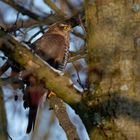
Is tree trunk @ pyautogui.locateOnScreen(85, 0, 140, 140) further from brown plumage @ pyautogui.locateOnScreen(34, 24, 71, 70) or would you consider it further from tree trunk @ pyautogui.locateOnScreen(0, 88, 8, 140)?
tree trunk @ pyautogui.locateOnScreen(0, 88, 8, 140)

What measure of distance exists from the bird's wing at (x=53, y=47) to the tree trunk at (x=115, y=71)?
123 cm

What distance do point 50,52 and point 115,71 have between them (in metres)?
1.73

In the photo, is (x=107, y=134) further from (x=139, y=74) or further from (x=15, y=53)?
(x=15, y=53)

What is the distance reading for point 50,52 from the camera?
358 centimetres

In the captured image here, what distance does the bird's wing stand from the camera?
3.31 metres

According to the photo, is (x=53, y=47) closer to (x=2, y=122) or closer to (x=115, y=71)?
(x=2, y=122)

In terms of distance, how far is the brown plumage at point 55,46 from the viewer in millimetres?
3322

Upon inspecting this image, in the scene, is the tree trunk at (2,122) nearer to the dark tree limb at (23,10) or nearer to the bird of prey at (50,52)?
the bird of prey at (50,52)

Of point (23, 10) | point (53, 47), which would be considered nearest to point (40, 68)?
point (23, 10)

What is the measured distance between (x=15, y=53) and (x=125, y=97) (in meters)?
0.49

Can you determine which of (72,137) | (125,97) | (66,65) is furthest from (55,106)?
(125,97)

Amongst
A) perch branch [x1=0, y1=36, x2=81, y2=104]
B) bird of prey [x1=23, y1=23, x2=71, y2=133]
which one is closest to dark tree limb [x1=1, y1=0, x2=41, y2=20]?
bird of prey [x1=23, y1=23, x2=71, y2=133]

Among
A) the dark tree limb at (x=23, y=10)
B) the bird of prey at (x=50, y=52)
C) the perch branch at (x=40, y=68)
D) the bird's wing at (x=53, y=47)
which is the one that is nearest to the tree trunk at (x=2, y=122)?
the bird of prey at (x=50, y=52)

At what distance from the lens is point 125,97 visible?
1848mm
